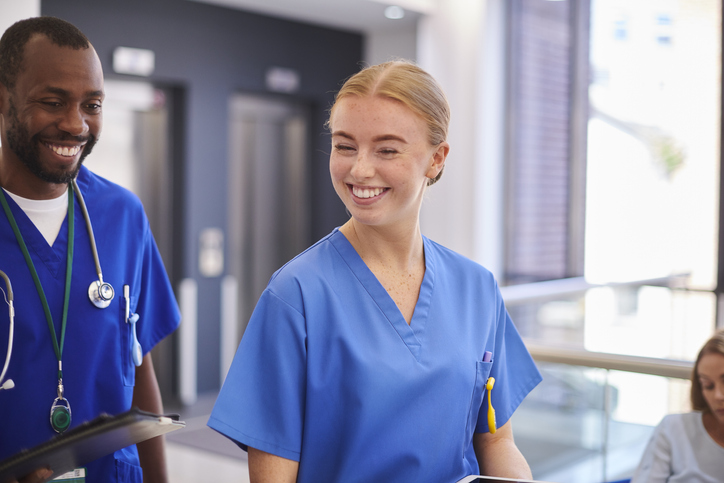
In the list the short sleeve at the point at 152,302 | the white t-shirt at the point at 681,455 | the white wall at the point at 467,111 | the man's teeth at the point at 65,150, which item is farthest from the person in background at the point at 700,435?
the white wall at the point at 467,111

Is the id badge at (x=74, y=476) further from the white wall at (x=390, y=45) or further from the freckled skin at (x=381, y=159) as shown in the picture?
the white wall at (x=390, y=45)

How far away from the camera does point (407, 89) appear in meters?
1.21

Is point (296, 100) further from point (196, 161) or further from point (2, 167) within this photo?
point (2, 167)

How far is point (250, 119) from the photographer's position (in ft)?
15.7

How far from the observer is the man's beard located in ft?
3.97

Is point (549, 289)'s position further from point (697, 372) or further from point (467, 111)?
point (467, 111)

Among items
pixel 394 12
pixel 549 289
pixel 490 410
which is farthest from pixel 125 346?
pixel 394 12

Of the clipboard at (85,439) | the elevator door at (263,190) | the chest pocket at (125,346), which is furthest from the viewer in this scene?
the elevator door at (263,190)

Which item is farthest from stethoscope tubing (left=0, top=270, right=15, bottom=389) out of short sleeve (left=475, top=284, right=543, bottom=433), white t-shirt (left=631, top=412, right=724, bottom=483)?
white t-shirt (left=631, top=412, right=724, bottom=483)

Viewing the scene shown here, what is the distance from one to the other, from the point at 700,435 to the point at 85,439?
1.49m

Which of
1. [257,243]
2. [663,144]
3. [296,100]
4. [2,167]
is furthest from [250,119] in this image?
[2,167]

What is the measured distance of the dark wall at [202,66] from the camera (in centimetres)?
399

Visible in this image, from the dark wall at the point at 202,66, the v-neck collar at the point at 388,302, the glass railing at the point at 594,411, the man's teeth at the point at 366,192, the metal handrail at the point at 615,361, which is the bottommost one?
the glass railing at the point at 594,411

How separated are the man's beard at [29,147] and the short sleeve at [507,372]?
84 cm
